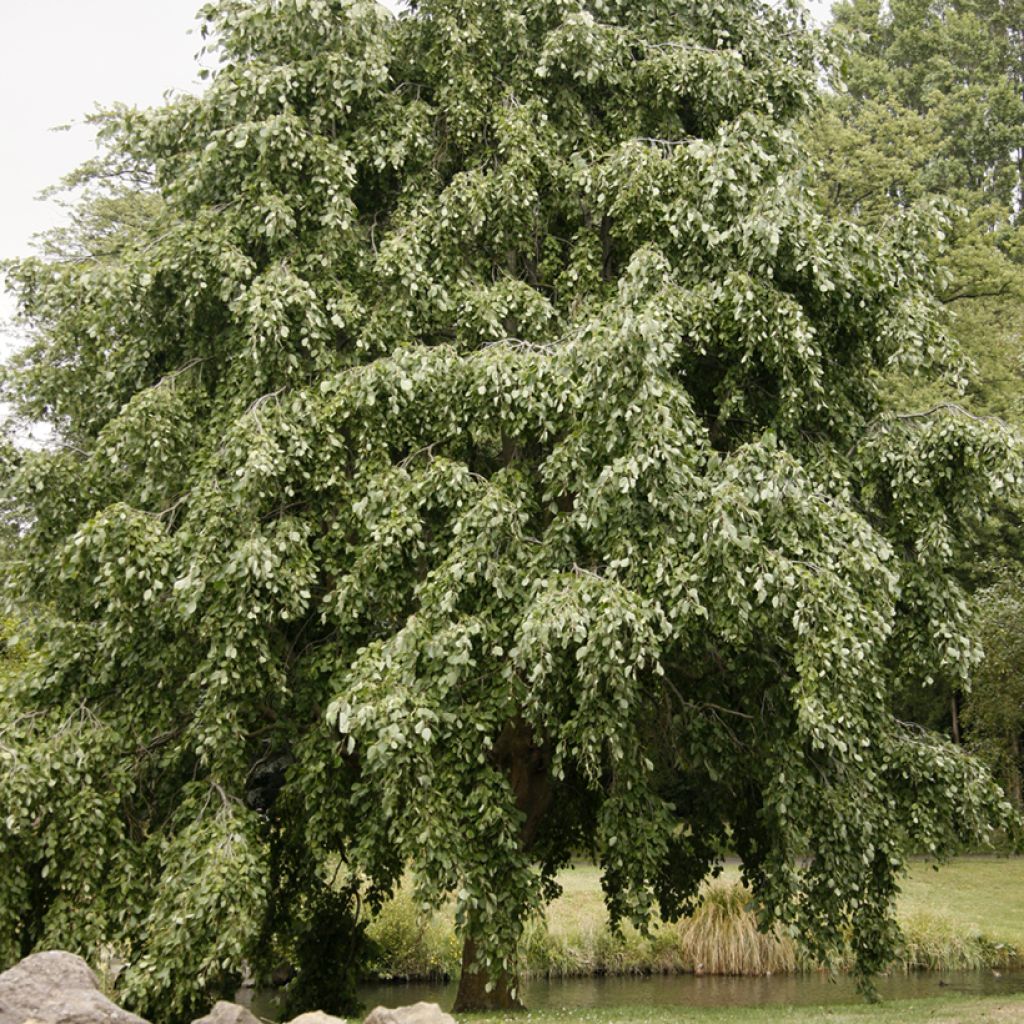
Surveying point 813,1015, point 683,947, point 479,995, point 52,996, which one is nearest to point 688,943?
point 683,947

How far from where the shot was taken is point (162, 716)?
36.2 ft

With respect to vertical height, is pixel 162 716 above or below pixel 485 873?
above

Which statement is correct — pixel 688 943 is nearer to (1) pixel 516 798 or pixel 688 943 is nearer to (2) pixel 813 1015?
(2) pixel 813 1015

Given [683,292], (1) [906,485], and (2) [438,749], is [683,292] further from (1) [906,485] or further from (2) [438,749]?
(2) [438,749]

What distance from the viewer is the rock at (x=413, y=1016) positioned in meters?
7.27

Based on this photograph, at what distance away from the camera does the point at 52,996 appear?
7223 mm

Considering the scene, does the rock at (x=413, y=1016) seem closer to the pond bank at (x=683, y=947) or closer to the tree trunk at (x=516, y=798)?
the tree trunk at (x=516, y=798)

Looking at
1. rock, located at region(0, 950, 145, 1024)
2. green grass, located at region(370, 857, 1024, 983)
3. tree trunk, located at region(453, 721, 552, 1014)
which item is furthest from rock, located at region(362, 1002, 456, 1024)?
green grass, located at region(370, 857, 1024, 983)

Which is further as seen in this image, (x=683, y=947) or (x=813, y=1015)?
(x=683, y=947)

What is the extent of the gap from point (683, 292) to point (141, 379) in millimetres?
5771

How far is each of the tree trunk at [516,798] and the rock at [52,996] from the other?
5.72 m

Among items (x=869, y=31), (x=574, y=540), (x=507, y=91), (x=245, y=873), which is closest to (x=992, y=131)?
(x=869, y=31)

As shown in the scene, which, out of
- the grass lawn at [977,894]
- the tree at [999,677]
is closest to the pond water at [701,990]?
the grass lawn at [977,894]

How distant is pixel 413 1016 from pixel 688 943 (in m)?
12.2
